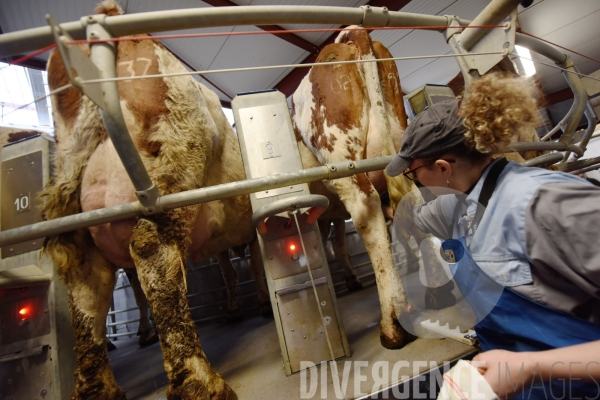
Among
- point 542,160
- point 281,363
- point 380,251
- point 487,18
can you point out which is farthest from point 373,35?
point 281,363

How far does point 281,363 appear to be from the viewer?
1.86 metres

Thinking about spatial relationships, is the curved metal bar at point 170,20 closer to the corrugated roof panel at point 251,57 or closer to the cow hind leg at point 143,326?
the cow hind leg at point 143,326

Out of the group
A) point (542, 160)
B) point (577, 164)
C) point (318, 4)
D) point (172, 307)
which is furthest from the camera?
point (318, 4)

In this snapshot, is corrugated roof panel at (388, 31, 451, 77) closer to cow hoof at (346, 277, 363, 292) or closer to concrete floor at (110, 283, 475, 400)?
cow hoof at (346, 277, 363, 292)

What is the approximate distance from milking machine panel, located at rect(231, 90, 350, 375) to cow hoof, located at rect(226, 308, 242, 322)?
219 centimetres

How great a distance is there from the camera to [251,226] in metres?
2.84

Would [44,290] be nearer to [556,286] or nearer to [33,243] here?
[33,243]

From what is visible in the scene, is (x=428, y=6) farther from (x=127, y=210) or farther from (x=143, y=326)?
(x=143, y=326)

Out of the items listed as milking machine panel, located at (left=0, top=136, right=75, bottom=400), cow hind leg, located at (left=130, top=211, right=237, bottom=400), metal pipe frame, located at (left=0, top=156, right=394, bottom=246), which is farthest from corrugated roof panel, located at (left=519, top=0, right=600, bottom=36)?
milking machine panel, located at (left=0, top=136, right=75, bottom=400)

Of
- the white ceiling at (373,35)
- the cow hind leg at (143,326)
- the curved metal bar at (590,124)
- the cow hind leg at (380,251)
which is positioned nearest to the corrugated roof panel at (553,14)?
the white ceiling at (373,35)

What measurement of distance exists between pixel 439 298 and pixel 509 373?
4.96ft

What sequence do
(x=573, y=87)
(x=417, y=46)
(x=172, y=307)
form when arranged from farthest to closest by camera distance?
(x=417, y=46) → (x=573, y=87) → (x=172, y=307)

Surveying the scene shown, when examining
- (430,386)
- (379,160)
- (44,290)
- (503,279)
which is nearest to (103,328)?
(44,290)

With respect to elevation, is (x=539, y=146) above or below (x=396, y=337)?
above
